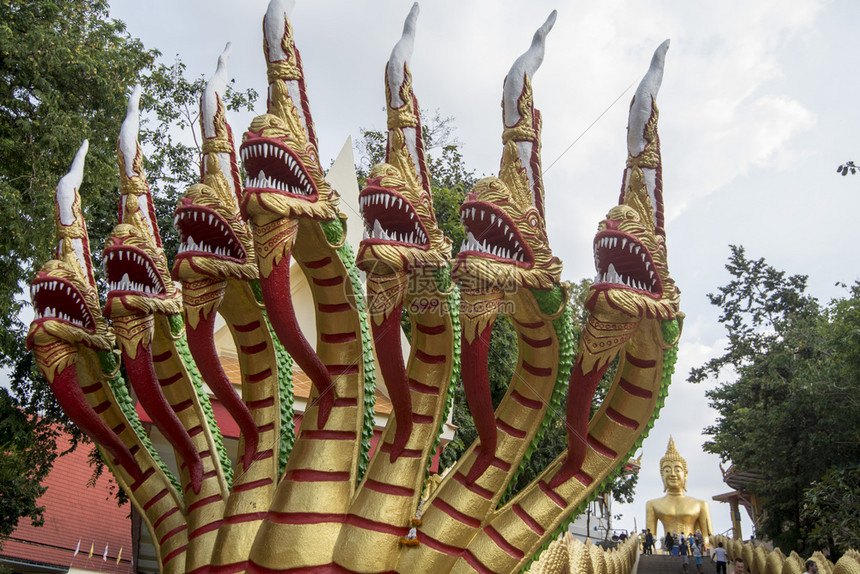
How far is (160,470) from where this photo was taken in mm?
7199

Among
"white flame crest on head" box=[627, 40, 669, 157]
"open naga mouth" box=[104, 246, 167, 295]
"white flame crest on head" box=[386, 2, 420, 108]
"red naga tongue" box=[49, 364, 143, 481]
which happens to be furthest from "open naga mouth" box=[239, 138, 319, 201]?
"red naga tongue" box=[49, 364, 143, 481]

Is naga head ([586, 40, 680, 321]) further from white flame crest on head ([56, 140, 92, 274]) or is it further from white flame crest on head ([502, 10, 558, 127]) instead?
white flame crest on head ([56, 140, 92, 274])

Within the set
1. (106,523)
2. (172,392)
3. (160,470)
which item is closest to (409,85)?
(172,392)

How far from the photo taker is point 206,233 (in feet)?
21.2

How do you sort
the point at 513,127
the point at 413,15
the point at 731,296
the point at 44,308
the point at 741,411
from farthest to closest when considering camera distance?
the point at 731,296 < the point at 741,411 < the point at 44,308 < the point at 413,15 < the point at 513,127

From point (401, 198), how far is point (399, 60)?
122 cm

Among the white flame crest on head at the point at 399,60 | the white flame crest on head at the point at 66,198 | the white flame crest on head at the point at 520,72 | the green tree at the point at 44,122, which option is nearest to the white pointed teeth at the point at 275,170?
the white flame crest on head at the point at 399,60

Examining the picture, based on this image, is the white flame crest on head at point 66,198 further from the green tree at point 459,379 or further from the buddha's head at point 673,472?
the buddha's head at point 673,472

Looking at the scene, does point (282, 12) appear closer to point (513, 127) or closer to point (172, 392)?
point (513, 127)

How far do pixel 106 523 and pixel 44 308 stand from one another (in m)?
11.9

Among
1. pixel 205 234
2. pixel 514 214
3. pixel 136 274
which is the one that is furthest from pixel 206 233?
pixel 514 214

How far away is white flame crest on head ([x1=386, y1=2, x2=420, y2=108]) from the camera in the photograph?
19.4ft

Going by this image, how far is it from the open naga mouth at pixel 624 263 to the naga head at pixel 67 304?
4.46 meters

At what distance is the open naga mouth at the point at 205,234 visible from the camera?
6344 millimetres
